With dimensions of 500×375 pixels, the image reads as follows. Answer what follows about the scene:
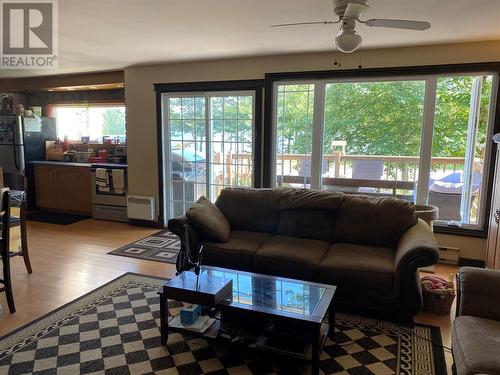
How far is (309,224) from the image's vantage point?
363cm

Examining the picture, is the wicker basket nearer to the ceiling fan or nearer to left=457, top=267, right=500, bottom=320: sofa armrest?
left=457, top=267, right=500, bottom=320: sofa armrest

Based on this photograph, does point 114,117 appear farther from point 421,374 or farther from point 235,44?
point 421,374

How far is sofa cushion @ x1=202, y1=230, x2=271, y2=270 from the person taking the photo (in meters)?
3.29

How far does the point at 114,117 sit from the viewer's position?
22.9ft

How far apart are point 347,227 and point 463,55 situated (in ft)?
→ 7.53

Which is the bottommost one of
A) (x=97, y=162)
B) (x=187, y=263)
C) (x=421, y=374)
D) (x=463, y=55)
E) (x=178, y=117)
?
(x=421, y=374)

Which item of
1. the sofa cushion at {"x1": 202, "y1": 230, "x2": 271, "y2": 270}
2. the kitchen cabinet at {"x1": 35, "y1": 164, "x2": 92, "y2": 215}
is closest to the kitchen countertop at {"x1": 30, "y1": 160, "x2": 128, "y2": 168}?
the kitchen cabinet at {"x1": 35, "y1": 164, "x2": 92, "y2": 215}

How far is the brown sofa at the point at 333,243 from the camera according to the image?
2811 mm

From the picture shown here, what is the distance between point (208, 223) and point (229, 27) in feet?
5.94

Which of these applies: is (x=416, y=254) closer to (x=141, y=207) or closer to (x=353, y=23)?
(x=353, y=23)

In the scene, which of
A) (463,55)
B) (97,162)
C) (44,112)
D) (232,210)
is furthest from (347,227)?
(44,112)

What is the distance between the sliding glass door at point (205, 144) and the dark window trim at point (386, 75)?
271mm

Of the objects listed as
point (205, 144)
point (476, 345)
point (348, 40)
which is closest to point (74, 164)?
point (205, 144)

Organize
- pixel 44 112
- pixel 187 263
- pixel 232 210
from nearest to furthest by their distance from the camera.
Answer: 1. pixel 187 263
2. pixel 232 210
3. pixel 44 112
